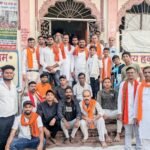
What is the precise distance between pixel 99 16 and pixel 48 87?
3678 millimetres

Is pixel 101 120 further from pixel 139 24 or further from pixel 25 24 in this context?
pixel 139 24

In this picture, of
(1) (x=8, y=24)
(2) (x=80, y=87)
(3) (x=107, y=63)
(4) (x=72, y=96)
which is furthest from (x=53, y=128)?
(1) (x=8, y=24)

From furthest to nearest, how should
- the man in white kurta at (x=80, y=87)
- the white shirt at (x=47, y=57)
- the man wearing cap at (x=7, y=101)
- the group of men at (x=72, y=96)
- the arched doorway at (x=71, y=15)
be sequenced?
the arched doorway at (x=71, y=15) → the white shirt at (x=47, y=57) → the man in white kurta at (x=80, y=87) → the group of men at (x=72, y=96) → the man wearing cap at (x=7, y=101)

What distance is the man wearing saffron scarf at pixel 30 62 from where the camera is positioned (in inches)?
328

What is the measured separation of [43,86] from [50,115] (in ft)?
3.03

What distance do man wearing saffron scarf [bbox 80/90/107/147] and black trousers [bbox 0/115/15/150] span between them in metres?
1.69

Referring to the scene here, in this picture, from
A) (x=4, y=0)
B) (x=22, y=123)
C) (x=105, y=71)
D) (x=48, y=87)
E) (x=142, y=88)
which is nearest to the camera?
(x=142, y=88)

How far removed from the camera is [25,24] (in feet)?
33.8

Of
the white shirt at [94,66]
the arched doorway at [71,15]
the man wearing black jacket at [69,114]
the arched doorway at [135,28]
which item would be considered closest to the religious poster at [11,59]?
the arched doorway at [71,15]

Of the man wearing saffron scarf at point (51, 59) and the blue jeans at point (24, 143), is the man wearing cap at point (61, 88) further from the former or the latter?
the blue jeans at point (24, 143)

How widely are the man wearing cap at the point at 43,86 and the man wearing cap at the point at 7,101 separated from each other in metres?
1.89

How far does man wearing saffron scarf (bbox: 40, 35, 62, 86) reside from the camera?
8430mm

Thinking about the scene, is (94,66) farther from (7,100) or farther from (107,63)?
(7,100)

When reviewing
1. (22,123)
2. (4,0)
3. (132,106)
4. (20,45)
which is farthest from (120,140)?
(4,0)
